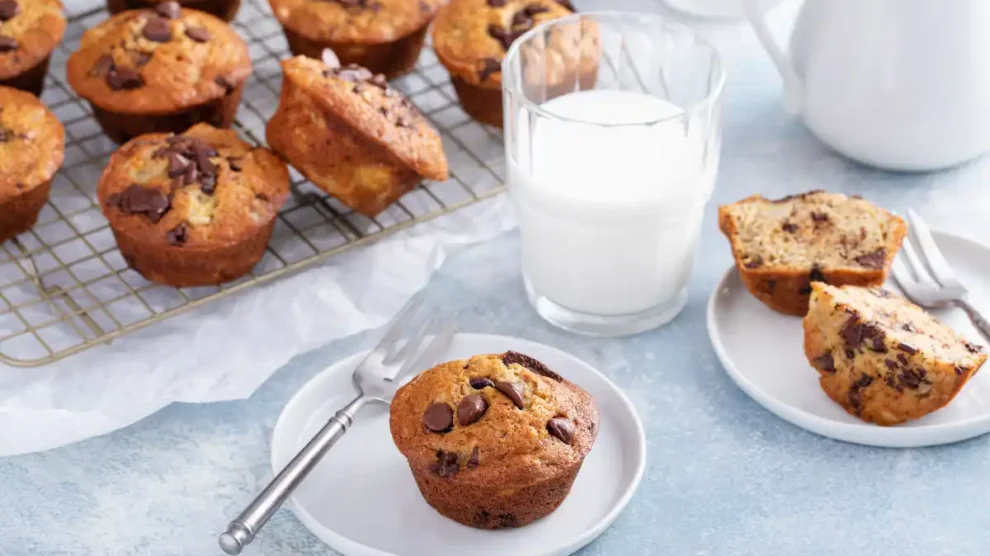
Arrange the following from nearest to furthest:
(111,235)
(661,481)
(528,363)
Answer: (528,363), (661,481), (111,235)

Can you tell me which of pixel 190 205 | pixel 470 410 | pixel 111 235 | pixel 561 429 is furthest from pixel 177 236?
pixel 561 429

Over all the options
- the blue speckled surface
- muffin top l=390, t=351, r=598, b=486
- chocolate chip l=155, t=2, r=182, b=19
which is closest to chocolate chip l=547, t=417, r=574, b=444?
muffin top l=390, t=351, r=598, b=486

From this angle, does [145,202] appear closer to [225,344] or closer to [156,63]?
[225,344]

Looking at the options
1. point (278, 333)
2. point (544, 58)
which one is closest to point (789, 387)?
point (544, 58)

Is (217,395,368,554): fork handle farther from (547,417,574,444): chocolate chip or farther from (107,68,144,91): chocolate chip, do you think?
(107,68,144,91): chocolate chip

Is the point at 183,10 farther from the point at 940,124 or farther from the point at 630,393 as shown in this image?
the point at 940,124

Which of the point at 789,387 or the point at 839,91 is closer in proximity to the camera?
the point at 789,387
